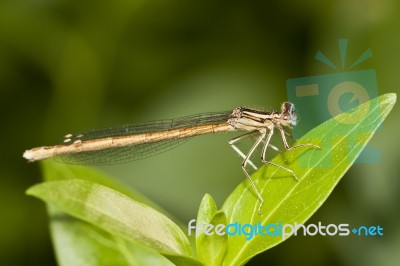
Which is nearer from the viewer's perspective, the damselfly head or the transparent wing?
the damselfly head

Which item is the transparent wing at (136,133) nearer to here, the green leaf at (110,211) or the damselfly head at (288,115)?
the damselfly head at (288,115)

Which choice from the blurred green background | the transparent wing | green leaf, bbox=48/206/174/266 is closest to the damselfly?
the transparent wing

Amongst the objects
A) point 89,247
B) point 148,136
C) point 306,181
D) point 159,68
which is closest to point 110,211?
point 89,247

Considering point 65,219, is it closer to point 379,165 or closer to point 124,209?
point 124,209

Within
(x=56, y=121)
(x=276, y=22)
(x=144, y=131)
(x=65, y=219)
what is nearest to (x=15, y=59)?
(x=56, y=121)

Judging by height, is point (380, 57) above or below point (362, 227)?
above

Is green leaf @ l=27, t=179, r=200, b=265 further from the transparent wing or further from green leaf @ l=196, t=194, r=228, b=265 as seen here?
the transparent wing
